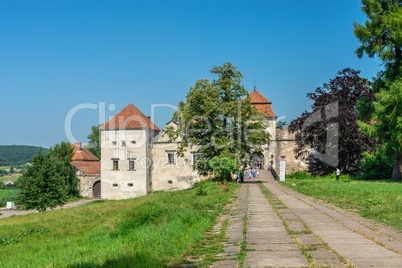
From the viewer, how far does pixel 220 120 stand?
A: 41.5 m

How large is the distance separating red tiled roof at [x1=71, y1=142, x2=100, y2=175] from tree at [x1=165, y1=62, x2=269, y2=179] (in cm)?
3177

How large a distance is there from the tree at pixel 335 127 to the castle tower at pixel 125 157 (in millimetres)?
20979

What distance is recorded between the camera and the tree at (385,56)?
33.8 metres

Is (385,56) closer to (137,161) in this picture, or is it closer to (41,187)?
(41,187)

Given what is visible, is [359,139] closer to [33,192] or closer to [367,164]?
[367,164]

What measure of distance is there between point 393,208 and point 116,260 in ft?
33.3

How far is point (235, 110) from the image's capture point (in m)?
40.8

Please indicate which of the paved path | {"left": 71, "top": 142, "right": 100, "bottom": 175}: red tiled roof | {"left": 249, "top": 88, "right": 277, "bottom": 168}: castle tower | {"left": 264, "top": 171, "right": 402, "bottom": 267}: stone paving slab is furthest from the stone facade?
the paved path

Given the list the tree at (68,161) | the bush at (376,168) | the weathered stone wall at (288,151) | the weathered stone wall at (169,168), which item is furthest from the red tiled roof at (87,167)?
the bush at (376,168)

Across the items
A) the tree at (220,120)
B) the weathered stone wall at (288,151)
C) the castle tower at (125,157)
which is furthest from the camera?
the castle tower at (125,157)

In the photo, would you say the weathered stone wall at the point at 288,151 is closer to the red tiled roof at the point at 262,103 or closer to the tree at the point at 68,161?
the red tiled roof at the point at 262,103

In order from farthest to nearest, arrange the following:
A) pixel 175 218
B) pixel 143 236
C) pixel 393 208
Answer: pixel 393 208 → pixel 175 218 → pixel 143 236

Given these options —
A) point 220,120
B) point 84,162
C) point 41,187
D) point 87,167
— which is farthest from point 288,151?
point 84,162

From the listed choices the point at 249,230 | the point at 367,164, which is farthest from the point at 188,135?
the point at 249,230
